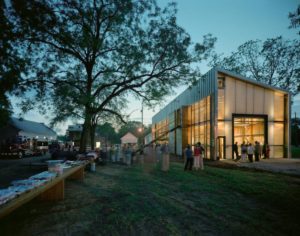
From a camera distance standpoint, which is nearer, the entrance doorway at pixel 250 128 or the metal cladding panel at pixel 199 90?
the metal cladding panel at pixel 199 90

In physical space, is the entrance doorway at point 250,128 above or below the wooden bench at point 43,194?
above

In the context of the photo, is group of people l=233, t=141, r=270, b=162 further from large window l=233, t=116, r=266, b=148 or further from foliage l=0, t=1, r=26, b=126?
foliage l=0, t=1, r=26, b=126

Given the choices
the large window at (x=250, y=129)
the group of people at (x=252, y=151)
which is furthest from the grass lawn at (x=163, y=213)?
the large window at (x=250, y=129)

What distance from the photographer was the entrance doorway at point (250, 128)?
21.2m

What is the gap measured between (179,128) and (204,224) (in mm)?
24226

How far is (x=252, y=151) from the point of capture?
1855cm

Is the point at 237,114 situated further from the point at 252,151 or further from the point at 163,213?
the point at 163,213

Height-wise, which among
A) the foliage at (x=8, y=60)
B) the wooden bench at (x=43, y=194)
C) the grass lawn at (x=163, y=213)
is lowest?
the grass lawn at (x=163, y=213)

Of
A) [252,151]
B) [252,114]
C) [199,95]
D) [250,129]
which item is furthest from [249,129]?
[199,95]

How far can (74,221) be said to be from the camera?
15.0 feet

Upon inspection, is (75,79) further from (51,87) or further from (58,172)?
(58,172)

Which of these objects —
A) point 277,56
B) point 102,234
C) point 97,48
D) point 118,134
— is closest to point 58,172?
point 102,234

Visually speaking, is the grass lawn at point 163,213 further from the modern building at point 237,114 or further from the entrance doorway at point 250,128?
the entrance doorway at point 250,128

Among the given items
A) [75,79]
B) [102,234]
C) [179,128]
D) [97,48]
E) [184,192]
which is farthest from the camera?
[179,128]
